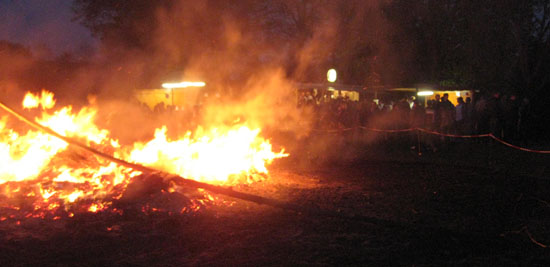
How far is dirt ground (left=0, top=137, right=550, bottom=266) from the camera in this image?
16.2 feet

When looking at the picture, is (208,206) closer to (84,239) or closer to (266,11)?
(84,239)

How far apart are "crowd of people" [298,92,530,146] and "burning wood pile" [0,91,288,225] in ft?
23.2

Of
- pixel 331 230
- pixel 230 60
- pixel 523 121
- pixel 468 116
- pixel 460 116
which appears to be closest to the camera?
pixel 331 230

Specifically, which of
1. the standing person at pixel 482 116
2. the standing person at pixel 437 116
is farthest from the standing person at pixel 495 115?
the standing person at pixel 437 116

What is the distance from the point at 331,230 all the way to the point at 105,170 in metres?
4.01

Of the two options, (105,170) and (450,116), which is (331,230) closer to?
(105,170)

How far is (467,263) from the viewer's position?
15.4 feet

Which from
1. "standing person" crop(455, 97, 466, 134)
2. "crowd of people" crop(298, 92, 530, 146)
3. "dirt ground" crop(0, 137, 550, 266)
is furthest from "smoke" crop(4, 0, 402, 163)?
"dirt ground" crop(0, 137, 550, 266)

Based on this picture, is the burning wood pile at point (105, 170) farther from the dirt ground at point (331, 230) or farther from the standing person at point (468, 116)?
the standing person at point (468, 116)

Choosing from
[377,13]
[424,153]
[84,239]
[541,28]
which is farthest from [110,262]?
[377,13]

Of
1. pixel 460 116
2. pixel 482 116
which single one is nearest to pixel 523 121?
pixel 482 116

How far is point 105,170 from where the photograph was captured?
299 inches

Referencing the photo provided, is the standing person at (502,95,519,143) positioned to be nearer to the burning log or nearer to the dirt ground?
the dirt ground

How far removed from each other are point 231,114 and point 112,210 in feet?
38.8
